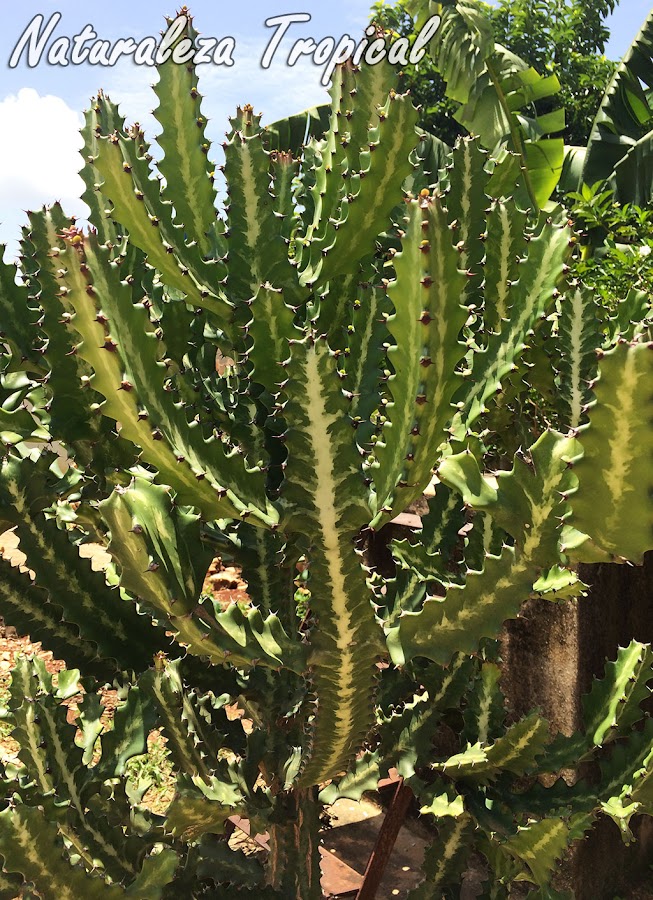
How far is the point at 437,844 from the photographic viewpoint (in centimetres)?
233

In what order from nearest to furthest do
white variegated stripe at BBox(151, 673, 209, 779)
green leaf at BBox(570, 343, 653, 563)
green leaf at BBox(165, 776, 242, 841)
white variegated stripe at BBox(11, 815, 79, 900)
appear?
green leaf at BBox(570, 343, 653, 563) < white variegated stripe at BBox(11, 815, 79, 900) < green leaf at BBox(165, 776, 242, 841) < white variegated stripe at BBox(151, 673, 209, 779)

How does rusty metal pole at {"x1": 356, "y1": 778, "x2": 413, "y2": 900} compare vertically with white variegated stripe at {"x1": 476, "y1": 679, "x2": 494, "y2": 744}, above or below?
below

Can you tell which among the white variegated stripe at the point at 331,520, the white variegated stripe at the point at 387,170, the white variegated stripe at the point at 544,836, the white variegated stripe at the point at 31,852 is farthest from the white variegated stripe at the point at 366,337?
the white variegated stripe at the point at 31,852

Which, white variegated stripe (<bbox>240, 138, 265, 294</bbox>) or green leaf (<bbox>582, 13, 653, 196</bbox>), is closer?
white variegated stripe (<bbox>240, 138, 265, 294</bbox>)

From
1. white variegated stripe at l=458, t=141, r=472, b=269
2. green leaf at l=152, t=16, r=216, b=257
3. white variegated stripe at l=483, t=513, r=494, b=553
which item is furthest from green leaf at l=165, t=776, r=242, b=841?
white variegated stripe at l=458, t=141, r=472, b=269

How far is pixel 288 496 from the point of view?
1.66 metres

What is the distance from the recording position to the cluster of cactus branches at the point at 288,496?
1.58m

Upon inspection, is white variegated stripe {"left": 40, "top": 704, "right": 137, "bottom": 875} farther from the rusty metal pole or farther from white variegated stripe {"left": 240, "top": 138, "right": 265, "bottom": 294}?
white variegated stripe {"left": 240, "top": 138, "right": 265, "bottom": 294}

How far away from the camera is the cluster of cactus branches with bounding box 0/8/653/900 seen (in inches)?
62.3

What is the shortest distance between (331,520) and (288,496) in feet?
0.31

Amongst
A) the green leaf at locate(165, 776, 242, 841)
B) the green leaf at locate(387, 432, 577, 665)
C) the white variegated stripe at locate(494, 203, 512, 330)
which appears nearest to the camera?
the green leaf at locate(387, 432, 577, 665)

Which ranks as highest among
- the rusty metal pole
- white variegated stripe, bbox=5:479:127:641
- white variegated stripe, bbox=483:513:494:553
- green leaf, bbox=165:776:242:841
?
white variegated stripe, bbox=5:479:127:641

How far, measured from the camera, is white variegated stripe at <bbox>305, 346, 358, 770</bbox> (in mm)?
1586

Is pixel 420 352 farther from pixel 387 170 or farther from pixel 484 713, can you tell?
pixel 484 713
